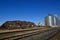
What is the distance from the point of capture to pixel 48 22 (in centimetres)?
15750

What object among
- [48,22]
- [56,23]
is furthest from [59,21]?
[48,22]

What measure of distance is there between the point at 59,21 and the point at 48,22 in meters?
30.7

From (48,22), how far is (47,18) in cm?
1174

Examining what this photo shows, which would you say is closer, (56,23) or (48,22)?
(48,22)

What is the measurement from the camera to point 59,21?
18375 centimetres

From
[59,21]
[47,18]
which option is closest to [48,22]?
[47,18]

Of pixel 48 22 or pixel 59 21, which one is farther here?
pixel 59 21

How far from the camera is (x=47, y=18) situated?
168 metres

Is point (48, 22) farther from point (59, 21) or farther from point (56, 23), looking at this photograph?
point (59, 21)

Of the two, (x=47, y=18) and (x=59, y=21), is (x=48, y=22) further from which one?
(x=59, y=21)

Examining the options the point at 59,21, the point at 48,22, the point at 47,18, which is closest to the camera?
the point at 48,22

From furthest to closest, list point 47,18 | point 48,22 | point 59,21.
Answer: point 59,21, point 47,18, point 48,22

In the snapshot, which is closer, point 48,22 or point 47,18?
point 48,22
